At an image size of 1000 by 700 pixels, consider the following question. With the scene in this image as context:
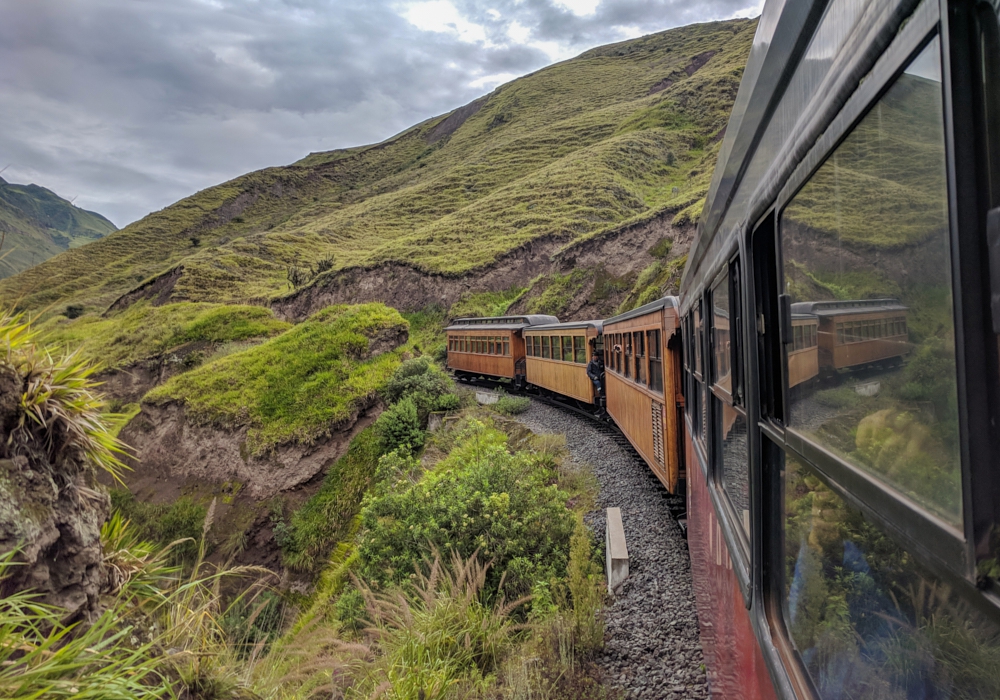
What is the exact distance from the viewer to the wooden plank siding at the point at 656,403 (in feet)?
20.8

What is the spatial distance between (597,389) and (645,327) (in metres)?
5.44

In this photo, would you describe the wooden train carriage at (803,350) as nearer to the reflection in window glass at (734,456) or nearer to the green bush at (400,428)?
the reflection in window glass at (734,456)

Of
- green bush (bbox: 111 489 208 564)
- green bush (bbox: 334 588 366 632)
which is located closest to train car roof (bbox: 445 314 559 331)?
green bush (bbox: 111 489 208 564)

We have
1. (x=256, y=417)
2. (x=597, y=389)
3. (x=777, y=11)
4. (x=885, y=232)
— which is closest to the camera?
(x=885, y=232)

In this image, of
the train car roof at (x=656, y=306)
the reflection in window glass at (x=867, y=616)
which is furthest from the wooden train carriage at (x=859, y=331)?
the train car roof at (x=656, y=306)

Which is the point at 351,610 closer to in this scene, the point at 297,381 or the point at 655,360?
the point at 655,360

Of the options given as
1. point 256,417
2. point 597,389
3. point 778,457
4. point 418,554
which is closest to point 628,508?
point 418,554

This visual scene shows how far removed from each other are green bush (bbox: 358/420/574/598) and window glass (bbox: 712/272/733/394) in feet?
12.8

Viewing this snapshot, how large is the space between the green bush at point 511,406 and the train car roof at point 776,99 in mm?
12316

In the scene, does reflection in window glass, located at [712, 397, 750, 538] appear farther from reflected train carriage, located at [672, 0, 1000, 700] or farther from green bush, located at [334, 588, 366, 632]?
green bush, located at [334, 588, 366, 632]

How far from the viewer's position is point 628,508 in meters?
7.63

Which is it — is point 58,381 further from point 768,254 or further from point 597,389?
point 597,389

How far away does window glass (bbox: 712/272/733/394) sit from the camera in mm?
2592

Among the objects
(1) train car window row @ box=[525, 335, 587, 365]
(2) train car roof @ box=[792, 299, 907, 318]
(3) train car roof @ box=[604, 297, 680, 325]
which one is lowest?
(2) train car roof @ box=[792, 299, 907, 318]
